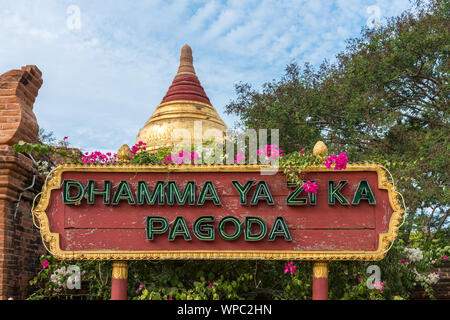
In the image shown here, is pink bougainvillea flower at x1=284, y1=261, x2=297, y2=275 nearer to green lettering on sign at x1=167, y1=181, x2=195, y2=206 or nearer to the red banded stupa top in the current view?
green lettering on sign at x1=167, y1=181, x2=195, y2=206

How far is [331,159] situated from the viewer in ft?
20.1

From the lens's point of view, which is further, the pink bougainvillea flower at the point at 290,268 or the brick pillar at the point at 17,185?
the brick pillar at the point at 17,185

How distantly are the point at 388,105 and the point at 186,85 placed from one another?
872 cm

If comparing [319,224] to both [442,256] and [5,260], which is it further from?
[5,260]

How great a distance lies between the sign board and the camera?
6082 mm

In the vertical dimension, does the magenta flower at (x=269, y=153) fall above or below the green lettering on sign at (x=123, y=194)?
above

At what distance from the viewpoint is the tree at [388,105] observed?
39.2ft

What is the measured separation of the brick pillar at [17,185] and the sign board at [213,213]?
2.52 feet

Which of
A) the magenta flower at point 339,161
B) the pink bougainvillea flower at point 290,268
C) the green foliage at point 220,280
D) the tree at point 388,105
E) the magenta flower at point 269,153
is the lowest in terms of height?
the green foliage at point 220,280

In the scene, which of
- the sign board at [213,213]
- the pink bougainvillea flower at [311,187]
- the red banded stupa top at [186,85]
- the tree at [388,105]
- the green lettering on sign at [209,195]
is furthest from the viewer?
the red banded stupa top at [186,85]

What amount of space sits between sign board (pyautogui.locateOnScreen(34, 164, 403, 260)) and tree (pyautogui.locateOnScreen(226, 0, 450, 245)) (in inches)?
197

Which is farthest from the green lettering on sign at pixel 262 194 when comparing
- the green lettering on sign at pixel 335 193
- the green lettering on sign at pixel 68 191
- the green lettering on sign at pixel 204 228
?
the green lettering on sign at pixel 68 191

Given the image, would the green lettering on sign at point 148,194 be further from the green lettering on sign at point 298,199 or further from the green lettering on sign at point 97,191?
the green lettering on sign at point 298,199

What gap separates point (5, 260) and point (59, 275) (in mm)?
804
